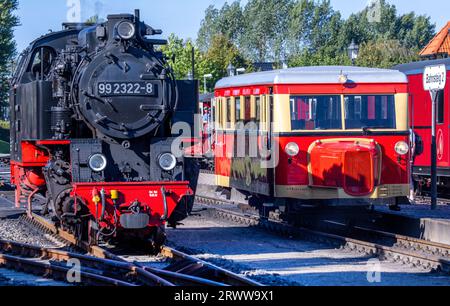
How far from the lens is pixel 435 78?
1639 cm

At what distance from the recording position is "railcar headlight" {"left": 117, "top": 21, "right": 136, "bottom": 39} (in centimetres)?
1283

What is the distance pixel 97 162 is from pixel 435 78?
6.93 metres

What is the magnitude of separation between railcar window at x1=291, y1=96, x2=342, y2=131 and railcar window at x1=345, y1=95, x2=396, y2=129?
0.20m

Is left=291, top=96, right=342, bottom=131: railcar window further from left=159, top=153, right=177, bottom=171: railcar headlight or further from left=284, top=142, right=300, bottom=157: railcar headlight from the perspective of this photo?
left=159, top=153, right=177, bottom=171: railcar headlight

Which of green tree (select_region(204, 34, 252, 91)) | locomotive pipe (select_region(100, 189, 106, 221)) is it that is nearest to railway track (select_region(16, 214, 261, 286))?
locomotive pipe (select_region(100, 189, 106, 221))

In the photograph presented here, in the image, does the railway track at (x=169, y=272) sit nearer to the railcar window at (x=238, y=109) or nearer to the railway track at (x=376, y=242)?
the railway track at (x=376, y=242)

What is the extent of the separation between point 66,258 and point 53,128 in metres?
2.26

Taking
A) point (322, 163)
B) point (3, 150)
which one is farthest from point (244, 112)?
point (3, 150)

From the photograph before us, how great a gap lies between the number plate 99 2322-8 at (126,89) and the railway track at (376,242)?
3796mm

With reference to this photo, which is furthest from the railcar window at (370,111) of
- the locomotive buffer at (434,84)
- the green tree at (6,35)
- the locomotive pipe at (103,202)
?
the green tree at (6,35)

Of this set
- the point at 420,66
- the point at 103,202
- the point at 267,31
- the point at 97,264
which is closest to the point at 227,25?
the point at 267,31

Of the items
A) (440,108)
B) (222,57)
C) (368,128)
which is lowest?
(368,128)

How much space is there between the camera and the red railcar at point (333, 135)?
14.2 metres

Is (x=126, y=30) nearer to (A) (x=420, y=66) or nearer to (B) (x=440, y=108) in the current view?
(B) (x=440, y=108)
